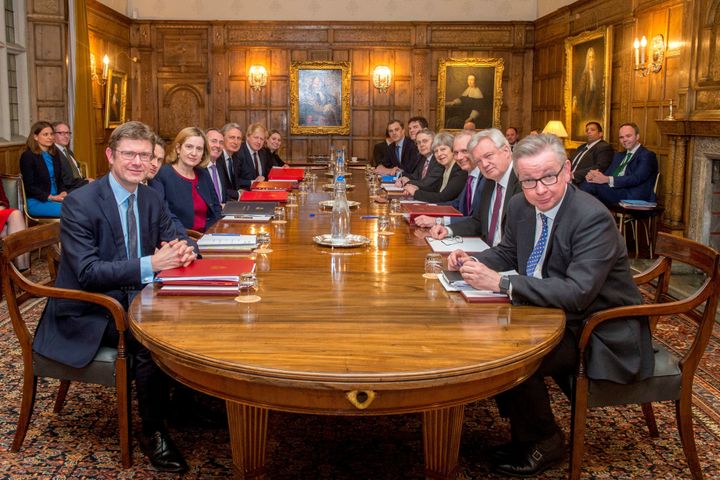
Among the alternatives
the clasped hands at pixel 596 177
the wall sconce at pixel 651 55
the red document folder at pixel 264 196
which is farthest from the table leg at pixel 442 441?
the wall sconce at pixel 651 55

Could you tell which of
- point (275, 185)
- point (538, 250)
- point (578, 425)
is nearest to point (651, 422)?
point (578, 425)

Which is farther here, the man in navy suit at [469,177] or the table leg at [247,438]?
the man in navy suit at [469,177]

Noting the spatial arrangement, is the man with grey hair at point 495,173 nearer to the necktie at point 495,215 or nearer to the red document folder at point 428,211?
the necktie at point 495,215

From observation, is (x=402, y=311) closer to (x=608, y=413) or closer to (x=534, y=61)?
(x=608, y=413)

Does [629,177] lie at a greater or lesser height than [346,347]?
greater

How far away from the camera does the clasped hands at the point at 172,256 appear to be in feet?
10.3

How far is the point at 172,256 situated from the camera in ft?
10.3

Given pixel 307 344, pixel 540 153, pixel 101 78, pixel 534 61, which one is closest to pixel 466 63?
pixel 534 61

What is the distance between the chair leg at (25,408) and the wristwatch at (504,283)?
2082mm

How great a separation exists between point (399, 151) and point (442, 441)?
31.8 feet

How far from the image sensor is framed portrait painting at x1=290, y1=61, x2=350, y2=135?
1441 cm

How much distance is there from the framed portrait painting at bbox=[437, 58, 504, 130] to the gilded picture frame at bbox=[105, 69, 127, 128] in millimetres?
5727

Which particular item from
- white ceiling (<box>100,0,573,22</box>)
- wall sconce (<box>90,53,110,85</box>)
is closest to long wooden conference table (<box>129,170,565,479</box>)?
wall sconce (<box>90,53,110,85</box>)

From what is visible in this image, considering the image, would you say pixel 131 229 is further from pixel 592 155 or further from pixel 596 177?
pixel 592 155
